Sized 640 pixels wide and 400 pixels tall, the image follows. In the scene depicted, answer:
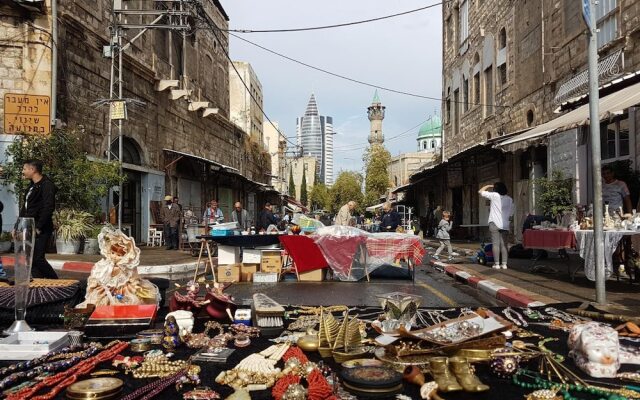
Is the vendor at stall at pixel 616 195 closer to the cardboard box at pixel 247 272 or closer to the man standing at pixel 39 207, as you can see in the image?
the cardboard box at pixel 247 272

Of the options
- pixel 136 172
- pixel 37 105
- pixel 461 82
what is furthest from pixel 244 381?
pixel 461 82

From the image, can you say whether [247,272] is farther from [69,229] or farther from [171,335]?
[171,335]

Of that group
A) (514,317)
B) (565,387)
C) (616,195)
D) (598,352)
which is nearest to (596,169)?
(514,317)

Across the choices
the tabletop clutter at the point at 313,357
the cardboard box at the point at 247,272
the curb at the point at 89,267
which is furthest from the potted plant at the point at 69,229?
the tabletop clutter at the point at 313,357

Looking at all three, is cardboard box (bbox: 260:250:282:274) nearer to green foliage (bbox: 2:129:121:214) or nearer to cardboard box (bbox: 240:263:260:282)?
cardboard box (bbox: 240:263:260:282)

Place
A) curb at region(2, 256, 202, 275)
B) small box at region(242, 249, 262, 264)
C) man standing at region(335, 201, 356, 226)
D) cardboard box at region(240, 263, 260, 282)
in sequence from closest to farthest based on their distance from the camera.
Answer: cardboard box at region(240, 263, 260, 282)
small box at region(242, 249, 262, 264)
curb at region(2, 256, 202, 275)
man standing at region(335, 201, 356, 226)

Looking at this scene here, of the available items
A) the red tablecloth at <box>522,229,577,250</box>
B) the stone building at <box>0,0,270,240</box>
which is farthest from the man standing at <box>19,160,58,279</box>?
the stone building at <box>0,0,270,240</box>

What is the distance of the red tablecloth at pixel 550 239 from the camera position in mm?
7406

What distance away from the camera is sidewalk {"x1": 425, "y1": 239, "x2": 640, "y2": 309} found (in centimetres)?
639

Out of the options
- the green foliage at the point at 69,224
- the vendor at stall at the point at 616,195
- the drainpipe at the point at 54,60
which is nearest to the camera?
the vendor at stall at the point at 616,195

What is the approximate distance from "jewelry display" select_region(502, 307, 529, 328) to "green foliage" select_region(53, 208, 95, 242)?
37.3 ft

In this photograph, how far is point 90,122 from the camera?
47.5 feet

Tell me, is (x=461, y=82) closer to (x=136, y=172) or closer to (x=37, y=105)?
(x=136, y=172)

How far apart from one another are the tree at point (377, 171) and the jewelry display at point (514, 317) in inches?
1973
